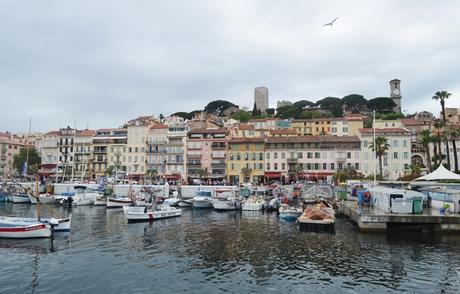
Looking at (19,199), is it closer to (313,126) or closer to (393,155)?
(393,155)

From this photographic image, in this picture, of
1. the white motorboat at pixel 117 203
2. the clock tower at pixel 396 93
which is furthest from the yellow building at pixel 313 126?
the white motorboat at pixel 117 203

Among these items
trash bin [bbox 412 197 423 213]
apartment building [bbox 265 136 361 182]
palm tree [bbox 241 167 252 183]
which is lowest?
trash bin [bbox 412 197 423 213]

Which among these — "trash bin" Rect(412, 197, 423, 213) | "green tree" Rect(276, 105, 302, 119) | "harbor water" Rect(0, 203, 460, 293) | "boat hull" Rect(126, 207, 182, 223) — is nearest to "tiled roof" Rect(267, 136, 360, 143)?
"boat hull" Rect(126, 207, 182, 223)

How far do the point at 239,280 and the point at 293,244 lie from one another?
10.5 meters

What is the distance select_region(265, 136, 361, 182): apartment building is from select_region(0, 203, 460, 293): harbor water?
5328 cm

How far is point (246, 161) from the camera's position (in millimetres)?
92938

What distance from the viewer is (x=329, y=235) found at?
33062 millimetres

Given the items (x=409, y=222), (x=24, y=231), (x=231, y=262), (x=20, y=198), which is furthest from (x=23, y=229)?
(x=20, y=198)

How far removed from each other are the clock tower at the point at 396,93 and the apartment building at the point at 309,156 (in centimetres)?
8866

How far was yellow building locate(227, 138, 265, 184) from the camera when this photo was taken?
3634 inches

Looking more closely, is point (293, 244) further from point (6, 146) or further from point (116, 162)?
point (6, 146)

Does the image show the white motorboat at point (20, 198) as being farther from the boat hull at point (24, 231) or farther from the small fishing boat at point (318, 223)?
the small fishing boat at point (318, 223)

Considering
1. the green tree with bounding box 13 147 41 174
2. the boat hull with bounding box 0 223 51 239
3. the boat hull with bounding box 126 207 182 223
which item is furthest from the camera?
the green tree with bounding box 13 147 41 174

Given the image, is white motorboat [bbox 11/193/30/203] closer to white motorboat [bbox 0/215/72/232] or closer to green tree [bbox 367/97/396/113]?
white motorboat [bbox 0/215/72/232]
